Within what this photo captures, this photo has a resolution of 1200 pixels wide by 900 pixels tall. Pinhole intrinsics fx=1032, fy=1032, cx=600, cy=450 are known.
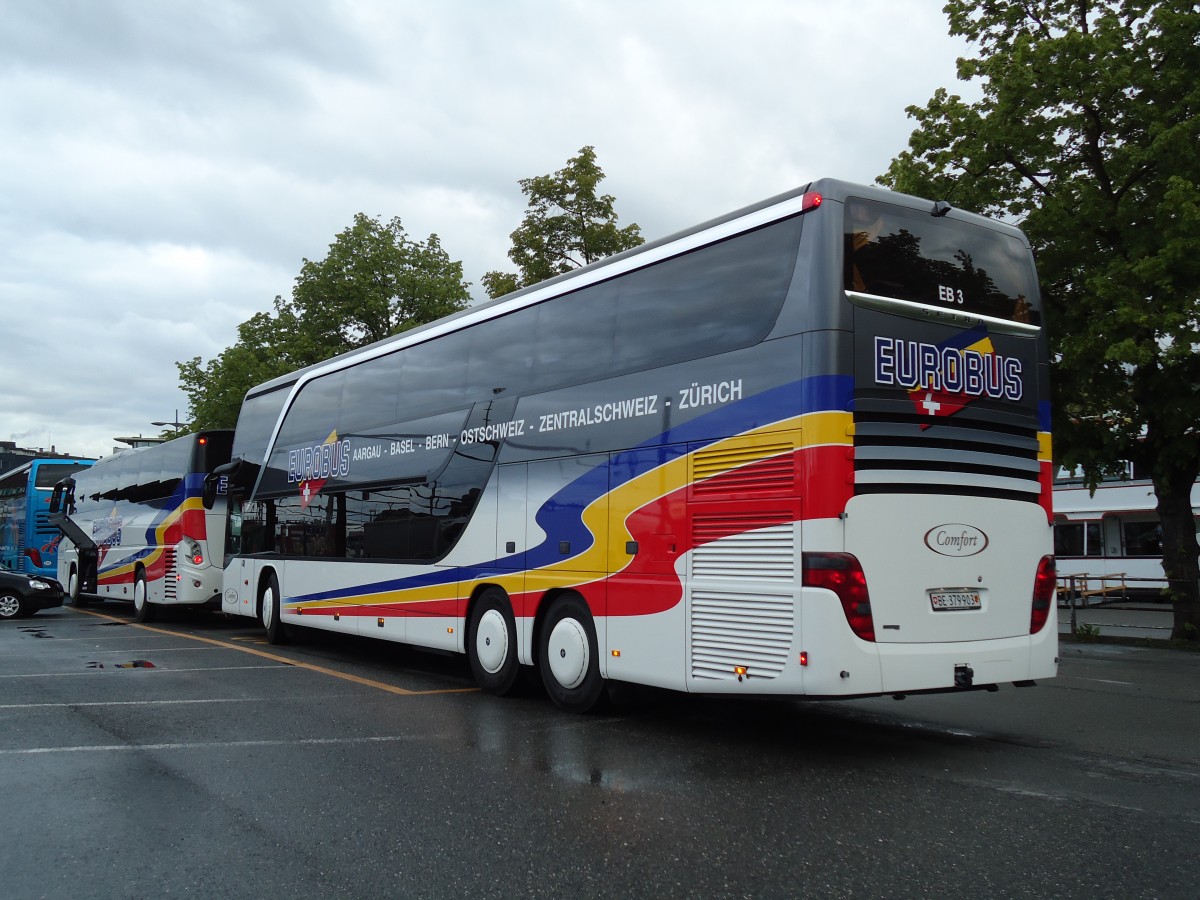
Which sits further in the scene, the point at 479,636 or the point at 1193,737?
the point at 479,636

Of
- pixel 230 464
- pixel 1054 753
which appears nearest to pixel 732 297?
pixel 1054 753

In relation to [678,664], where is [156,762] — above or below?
below

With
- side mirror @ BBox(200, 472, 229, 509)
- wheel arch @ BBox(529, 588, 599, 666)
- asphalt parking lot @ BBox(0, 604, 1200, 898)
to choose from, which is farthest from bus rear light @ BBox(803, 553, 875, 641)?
side mirror @ BBox(200, 472, 229, 509)

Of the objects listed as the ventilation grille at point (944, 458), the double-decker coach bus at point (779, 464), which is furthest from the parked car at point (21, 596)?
the ventilation grille at point (944, 458)

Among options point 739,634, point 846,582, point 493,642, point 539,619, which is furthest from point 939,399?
point 493,642

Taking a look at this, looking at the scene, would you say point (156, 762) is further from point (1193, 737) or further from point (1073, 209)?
point (1073, 209)

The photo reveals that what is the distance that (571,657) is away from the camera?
29.6 feet

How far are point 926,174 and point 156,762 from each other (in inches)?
600

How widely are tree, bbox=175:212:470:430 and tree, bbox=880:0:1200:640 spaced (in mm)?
19848

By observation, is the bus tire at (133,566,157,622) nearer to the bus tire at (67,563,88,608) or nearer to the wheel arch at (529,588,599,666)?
the bus tire at (67,563,88,608)

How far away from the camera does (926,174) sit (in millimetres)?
17594

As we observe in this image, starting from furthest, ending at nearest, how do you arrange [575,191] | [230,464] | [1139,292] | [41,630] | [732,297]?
[575,191], [41,630], [230,464], [1139,292], [732,297]

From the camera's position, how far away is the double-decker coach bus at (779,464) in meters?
6.95

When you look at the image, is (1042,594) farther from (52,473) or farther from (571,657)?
(52,473)
